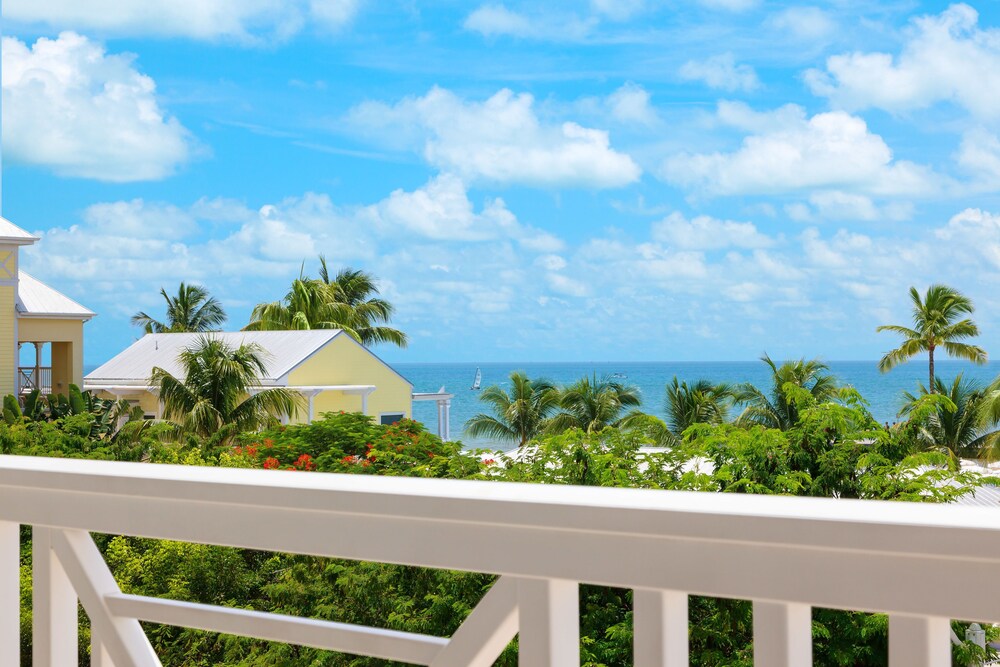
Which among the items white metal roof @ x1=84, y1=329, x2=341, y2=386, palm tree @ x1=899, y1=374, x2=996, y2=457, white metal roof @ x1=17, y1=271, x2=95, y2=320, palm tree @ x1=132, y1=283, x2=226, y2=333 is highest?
palm tree @ x1=132, y1=283, x2=226, y2=333

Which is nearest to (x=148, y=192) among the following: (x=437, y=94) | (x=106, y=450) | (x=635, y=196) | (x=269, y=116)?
(x=269, y=116)

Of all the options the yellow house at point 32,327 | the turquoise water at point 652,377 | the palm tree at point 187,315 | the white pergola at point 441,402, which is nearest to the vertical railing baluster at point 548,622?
the yellow house at point 32,327

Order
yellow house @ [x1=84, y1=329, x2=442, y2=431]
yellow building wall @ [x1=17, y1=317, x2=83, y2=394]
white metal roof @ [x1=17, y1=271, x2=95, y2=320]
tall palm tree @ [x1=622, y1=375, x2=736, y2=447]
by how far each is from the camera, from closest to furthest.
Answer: white metal roof @ [x1=17, y1=271, x2=95, y2=320] < yellow building wall @ [x1=17, y1=317, x2=83, y2=394] < yellow house @ [x1=84, y1=329, x2=442, y2=431] < tall palm tree @ [x1=622, y1=375, x2=736, y2=447]

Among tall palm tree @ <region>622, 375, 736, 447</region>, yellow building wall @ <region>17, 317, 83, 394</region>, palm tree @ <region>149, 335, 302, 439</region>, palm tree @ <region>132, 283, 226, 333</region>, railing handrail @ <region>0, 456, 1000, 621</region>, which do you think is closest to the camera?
railing handrail @ <region>0, 456, 1000, 621</region>

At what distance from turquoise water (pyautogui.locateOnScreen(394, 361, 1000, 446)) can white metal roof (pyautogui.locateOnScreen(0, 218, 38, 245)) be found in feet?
107

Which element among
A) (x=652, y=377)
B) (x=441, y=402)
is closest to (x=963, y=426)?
(x=441, y=402)

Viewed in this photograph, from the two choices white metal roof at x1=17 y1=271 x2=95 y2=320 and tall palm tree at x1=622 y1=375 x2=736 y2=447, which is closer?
white metal roof at x1=17 y1=271 x2=95 y2=320

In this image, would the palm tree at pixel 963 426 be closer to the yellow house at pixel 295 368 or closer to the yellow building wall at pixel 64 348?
the yellow house at pixel 295 368

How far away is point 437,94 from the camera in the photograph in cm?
7756

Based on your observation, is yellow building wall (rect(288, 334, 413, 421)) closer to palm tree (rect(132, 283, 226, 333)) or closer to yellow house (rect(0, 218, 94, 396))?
yellow house (rect(0, 218, 94, 396))

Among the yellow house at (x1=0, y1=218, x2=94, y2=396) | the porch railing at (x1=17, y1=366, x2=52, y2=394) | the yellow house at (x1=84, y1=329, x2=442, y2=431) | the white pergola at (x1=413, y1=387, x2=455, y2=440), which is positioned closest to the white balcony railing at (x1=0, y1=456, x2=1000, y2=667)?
the yellow house at (x1=0, y1=218, x2=94, y2=396)

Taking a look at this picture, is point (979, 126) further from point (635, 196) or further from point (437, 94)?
point (437, 94)

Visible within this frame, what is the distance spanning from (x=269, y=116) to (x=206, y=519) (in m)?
77.5

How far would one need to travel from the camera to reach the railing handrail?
613mm
